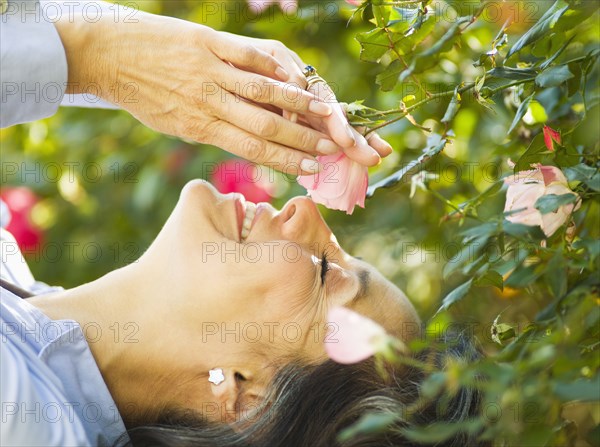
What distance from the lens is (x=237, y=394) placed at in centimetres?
147

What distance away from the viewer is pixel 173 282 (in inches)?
58.7

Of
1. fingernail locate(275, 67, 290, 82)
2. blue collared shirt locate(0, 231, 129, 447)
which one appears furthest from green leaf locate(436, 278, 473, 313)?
blue collared shirt locate(0, 231, 129, 447)

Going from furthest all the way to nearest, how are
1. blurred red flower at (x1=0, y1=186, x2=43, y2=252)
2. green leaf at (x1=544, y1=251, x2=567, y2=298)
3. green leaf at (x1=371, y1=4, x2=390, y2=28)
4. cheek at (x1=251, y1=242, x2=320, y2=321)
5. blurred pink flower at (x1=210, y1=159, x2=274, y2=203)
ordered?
blurred red flower at (x1=0, y1=186, x2=43, y2=252)
blurred pink flower at (x1=210, y1=159, x2=274, y2=203)
cheek at (x1=251, y1=242, x2=320, y2=321)
green leaf at (x1=371, y1=4, x2=390, y2=28)
green leaf at (x1=544, y1=251, x2=567, y2=298)

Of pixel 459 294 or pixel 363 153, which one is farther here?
pixel 363 153

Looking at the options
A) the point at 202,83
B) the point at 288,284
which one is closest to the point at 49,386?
the point at 288,284

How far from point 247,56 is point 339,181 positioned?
24 centimetres

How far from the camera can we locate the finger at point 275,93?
1.25 m

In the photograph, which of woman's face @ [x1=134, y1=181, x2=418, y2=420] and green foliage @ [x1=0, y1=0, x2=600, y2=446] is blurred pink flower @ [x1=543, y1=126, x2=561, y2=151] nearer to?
green foliage @ [x1=0, y1=0, x2=600, y2=446]

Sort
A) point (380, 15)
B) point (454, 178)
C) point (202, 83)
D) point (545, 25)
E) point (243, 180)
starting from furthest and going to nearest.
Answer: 1. point (243, 180)
2. point (454, 178)
3. point (202, 83)
4. point (380, 15)
5. point (545, 25)

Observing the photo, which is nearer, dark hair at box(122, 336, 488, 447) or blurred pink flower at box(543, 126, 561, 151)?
blurred pink flower at box(543, 126, 561, 151)

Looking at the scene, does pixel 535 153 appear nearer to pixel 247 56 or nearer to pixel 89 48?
pixel 247 56

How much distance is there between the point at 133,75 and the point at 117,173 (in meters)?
1.53

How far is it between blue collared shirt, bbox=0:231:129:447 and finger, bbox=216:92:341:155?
18.8 inches

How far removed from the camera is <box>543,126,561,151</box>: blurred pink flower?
1.14 meters
